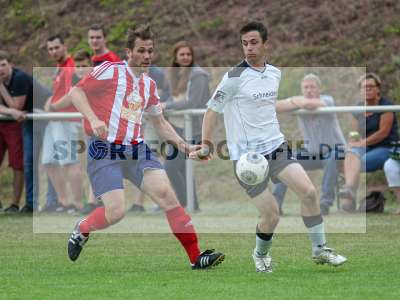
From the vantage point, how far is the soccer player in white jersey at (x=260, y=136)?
8.02 meters

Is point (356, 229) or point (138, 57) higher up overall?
point (138, 57)

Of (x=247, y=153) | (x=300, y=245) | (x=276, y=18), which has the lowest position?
(x=300, y=245)

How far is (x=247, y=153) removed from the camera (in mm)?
7969

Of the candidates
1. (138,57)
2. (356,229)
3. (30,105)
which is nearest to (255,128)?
(138,57)

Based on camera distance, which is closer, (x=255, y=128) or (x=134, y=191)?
(x=255, y=128)

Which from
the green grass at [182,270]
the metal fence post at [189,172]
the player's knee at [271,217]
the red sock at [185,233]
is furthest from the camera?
the metal fence post at [189,172]

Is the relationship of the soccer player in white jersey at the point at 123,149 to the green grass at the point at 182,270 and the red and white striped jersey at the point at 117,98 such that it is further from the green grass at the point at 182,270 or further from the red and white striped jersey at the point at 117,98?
the green grass at the point at 182,270

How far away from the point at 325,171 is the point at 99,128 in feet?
18.9

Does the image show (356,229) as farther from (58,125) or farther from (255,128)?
(58,125)

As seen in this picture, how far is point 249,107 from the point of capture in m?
8.16

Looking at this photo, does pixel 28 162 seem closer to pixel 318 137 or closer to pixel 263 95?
pixel 318 137

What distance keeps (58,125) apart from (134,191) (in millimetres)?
1456

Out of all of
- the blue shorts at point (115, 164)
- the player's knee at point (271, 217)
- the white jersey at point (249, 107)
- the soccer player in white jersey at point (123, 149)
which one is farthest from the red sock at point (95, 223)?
the player's knee at point (271, 217)

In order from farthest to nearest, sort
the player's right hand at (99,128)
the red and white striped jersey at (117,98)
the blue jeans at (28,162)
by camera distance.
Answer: the blue jeans at (28,162), the red and white striped jersey at (117,98), the player's right hand at (99,128)
